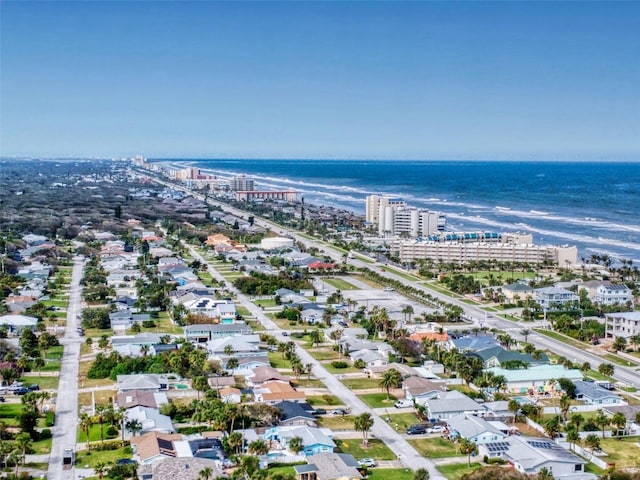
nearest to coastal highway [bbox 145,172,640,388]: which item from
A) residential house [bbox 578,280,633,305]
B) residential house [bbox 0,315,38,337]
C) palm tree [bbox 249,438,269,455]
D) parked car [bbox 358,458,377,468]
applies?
residential house [bbox 578,280,633,305]

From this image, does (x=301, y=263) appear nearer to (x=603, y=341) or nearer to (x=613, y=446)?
(x=603, y=341)

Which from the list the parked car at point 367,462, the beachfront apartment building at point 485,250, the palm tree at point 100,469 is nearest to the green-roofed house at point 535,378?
the parked car at point 367,462

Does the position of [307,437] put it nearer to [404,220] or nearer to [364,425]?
[364,425]

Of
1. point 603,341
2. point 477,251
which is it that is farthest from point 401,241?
point 603,341

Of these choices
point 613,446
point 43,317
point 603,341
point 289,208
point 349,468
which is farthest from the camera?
point 289,208

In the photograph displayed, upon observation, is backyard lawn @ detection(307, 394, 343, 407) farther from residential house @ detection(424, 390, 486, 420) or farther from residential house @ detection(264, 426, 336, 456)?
residential house @ detection(424, 390, 486, 420)

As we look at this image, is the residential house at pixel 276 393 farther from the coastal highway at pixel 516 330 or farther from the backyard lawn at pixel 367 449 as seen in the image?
the coastal highway at pixel 516 330

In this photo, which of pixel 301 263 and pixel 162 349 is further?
pixel 301 263
